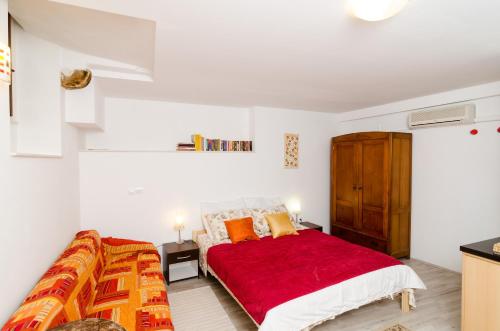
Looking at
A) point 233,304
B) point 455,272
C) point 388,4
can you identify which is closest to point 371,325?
point 233,304

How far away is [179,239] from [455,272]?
3.76m

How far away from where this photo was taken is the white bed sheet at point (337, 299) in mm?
1990

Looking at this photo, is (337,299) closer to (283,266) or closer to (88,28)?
(283,266)

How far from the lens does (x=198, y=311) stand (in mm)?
2729

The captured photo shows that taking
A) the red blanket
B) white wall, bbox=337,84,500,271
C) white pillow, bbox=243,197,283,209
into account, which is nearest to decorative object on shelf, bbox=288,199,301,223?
white pillow, bbox=243,197,283,209

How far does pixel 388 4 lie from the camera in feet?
4.45

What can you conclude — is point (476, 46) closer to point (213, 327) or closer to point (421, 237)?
point (421, 237)

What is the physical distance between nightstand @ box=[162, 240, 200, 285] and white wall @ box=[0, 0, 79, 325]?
1134 millimetres

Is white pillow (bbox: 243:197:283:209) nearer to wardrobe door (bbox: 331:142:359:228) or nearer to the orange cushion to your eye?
the orange cushion

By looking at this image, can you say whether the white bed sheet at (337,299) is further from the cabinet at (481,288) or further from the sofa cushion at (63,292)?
the sofa cushion at (63,292)

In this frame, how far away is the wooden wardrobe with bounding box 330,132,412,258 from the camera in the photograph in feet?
12.6

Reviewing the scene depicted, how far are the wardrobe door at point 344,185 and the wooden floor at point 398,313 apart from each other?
4.78 ft

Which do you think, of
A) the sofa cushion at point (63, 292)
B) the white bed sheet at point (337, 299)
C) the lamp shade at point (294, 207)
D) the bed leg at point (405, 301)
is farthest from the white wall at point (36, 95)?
the bed leg at point (405, 301)

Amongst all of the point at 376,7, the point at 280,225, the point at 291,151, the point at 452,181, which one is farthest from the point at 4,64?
the point at 452,181
